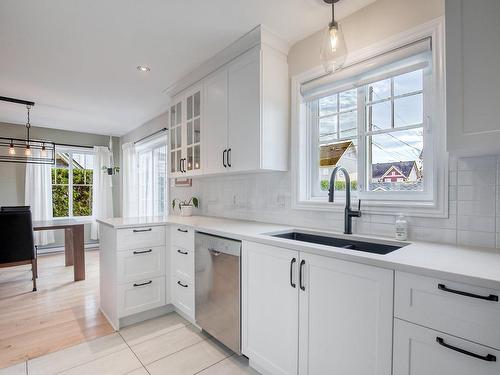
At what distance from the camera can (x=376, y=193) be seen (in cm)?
185

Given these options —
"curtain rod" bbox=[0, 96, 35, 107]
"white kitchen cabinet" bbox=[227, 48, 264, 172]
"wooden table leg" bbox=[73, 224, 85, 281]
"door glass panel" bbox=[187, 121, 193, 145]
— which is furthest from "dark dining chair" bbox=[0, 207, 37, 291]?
"white kitchen cabinet" bbox=[227, 48, 264, 172]

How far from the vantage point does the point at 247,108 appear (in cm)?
220

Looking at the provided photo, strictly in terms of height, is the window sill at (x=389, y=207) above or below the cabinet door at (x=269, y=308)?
above

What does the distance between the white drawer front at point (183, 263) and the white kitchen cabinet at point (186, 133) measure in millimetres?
848

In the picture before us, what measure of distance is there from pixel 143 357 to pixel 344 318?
1.52m

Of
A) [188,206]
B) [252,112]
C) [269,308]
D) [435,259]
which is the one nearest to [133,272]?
[188,206]

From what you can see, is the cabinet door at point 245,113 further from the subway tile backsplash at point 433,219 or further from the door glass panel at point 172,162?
the door glass panel at point 172,162

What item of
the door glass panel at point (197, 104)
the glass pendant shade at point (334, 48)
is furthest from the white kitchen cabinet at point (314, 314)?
the door glass panel at point (197, 104)

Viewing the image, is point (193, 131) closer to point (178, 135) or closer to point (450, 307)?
point (178, 135)

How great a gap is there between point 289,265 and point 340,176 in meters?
0.92

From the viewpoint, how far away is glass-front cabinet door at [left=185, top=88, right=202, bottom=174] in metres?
2.84

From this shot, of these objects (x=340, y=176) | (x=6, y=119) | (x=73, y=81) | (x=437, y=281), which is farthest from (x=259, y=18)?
(x=6, y=119)

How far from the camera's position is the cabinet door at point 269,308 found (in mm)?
1499

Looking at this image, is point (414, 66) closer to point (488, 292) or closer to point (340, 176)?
point (340, 176)
